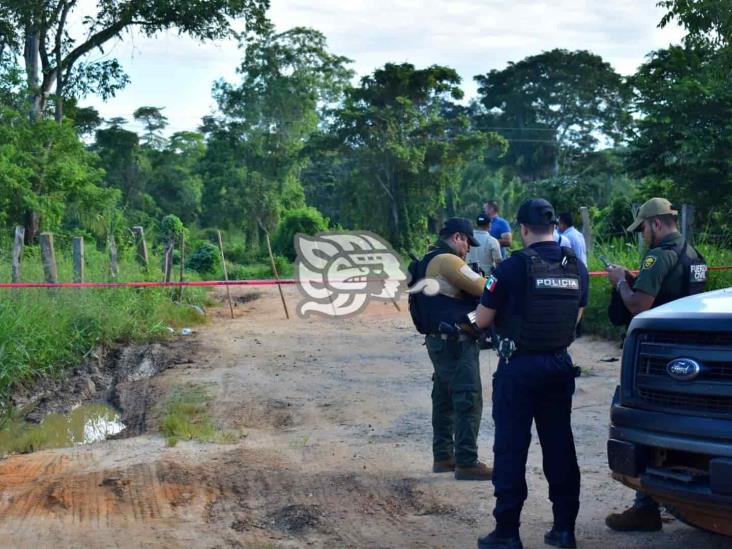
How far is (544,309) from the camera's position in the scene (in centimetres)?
461

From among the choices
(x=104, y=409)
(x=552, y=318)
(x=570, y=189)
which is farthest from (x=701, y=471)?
(x=570, y=189)

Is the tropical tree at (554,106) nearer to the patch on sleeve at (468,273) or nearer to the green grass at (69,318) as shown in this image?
the green grass at (69,318)

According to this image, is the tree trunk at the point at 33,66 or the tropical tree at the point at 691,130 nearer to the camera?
the tropical tree at the point at 691,130

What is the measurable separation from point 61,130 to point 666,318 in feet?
64.4

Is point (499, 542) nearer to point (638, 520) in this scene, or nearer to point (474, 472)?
point (638, 520)

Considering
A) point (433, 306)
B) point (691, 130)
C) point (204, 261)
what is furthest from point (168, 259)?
point (204, 261)

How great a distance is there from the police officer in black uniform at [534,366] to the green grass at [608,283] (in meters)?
7.80

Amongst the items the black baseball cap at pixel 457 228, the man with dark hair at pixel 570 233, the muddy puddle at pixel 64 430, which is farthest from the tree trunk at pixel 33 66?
the black baseball cap at pixel 457 228

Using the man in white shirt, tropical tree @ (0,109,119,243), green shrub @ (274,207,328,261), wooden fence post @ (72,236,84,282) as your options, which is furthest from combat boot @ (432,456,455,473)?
green shrub @ (274,207,328,261)

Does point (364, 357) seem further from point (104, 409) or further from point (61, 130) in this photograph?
point (61, 130)

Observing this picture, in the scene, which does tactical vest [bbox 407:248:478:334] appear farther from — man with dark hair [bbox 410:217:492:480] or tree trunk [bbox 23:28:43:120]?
tree trunk [bbox 23:28:43:120]

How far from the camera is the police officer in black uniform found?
4621 mm

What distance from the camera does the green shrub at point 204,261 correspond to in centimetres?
2950

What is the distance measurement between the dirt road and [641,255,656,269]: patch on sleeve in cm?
145
